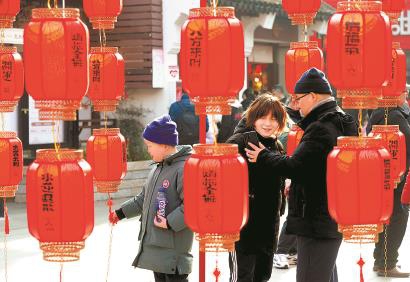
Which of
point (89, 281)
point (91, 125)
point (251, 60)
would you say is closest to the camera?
point (89, 281)

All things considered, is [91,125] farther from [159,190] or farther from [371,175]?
[371,175]

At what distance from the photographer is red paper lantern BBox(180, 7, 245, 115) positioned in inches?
216

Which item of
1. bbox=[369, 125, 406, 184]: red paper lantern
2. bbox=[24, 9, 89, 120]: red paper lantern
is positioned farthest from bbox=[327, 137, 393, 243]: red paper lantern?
bbox=[369, 125, 406, 184]: red paper lantern

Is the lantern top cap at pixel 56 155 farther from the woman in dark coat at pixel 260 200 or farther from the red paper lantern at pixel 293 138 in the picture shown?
the red paper lantern at pixel 293 138

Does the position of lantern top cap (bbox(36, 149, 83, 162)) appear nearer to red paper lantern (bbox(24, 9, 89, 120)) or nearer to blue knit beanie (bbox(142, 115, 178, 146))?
red paper lantern (bbox(24, 9, 89, 120))

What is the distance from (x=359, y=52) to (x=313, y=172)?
1071mm

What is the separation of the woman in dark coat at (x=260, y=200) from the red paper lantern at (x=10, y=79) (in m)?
1.69

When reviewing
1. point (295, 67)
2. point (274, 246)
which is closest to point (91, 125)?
point (295, 67)

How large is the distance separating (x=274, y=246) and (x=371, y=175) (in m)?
1.86

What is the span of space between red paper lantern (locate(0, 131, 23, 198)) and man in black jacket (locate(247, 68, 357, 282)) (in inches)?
84.2

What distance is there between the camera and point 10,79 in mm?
7355

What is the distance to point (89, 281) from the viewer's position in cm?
963

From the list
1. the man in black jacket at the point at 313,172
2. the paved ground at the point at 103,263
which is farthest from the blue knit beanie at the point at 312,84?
the paved ground at the point at 103,263

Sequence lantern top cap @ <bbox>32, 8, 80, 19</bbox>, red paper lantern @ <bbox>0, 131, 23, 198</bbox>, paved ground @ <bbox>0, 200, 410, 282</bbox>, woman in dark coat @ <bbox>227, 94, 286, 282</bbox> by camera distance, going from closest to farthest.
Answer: lantern top cap @ <bbox>32, 8, 80, 19</bbox> < woman in dark coat @ <bbox>227, 94, 286, 282</bbox> < red paper lantern @ <bbox>0, 131, 23, 198</bbox> < paved ground @ <bbox>0, 200, 410, 282</bbox>
